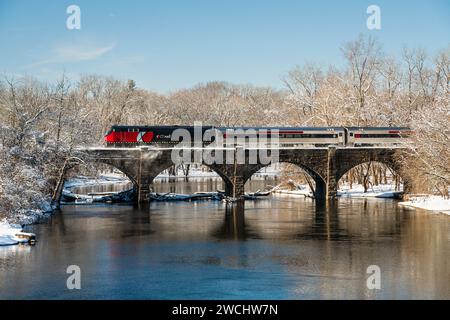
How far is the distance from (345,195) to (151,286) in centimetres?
4082

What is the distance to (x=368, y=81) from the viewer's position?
6900 centimetres

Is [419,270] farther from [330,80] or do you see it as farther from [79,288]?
[330,80]

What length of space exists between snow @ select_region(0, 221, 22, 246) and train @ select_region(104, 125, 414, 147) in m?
23.1

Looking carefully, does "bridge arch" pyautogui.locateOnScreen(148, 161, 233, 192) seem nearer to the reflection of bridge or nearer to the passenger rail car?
the reflection of bridge

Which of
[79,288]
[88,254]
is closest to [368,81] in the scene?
[88,254]

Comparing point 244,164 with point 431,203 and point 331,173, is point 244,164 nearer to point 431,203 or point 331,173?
point 331,173

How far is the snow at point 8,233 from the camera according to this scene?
31047 mm

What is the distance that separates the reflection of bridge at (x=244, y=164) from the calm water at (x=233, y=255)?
23.2ft

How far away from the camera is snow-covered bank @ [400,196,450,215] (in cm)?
4635
